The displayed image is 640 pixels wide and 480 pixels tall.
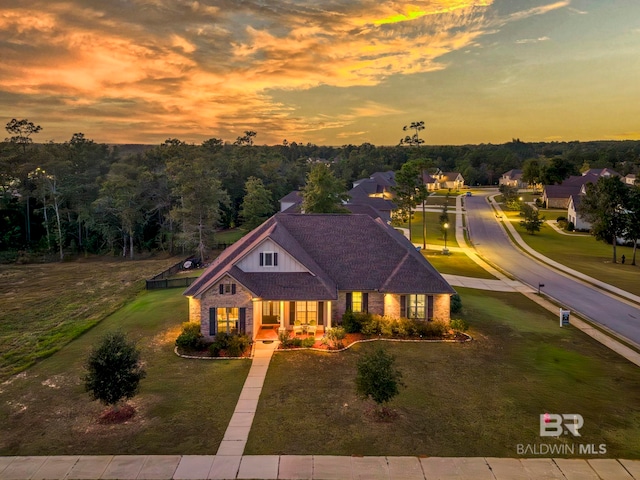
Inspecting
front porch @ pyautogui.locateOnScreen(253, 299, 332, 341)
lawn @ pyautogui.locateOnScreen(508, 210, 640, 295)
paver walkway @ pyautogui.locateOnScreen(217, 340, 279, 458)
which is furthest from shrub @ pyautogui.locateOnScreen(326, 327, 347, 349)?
lawn @ pyautogui.locateOnScreen(508, 210, 640, 295)

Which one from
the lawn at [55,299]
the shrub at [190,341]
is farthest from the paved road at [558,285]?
the lawn at [55,299]

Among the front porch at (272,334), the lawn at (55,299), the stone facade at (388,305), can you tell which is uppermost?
the stone facade at (388,305)

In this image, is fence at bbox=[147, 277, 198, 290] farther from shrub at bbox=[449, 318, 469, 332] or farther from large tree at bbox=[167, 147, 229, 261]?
shrub at bbox=[449, 318, 469, 332]

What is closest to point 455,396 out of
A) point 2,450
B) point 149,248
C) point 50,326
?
point 2,450

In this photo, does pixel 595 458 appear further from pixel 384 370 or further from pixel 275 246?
pixel 275 246

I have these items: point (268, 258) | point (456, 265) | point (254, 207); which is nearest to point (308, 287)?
point (268, 258)

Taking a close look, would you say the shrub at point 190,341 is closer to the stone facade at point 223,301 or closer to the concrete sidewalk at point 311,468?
the stone facade at point 223,301

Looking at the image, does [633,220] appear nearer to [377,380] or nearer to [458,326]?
[458,326]

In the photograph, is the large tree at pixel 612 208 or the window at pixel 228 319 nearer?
the window at pixel 228 319
